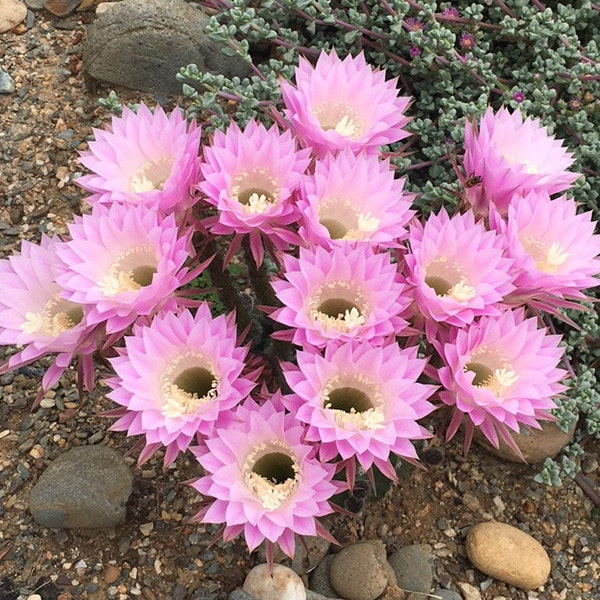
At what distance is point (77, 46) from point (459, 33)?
52.3 inches

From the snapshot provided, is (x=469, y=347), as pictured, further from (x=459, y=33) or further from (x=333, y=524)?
(x=459, y=33)

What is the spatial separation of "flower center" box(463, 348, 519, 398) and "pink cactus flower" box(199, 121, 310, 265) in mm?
354

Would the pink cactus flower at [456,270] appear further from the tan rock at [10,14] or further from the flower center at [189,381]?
the tan rock at [10,14]

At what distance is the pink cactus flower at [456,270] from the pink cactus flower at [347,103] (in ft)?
0.70

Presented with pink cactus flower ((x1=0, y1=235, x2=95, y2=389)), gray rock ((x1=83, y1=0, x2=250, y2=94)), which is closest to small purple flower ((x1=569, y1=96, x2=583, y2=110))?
gray rock ((x1=83, y1=0, x2=250, y2=94))

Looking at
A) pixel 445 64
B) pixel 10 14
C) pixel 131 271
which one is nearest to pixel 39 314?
pixel 131 271

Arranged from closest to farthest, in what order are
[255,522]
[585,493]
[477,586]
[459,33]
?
[255,522] < [477,586] < [585,493] < [459,33]

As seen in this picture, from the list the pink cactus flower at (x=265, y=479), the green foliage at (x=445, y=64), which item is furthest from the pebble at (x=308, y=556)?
the green foliage at (x=445, y=64)

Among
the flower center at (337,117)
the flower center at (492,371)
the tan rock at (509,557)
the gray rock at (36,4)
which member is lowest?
the tan rock at (509,557)

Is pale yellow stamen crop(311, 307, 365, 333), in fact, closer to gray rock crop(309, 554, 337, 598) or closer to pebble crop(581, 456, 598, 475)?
gray rock crop(309, 554, 337, 598)

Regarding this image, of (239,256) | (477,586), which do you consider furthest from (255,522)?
(239,256)

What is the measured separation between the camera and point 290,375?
1.12 m

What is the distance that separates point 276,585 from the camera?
1497mm

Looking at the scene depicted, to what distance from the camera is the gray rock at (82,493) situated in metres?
1.61
